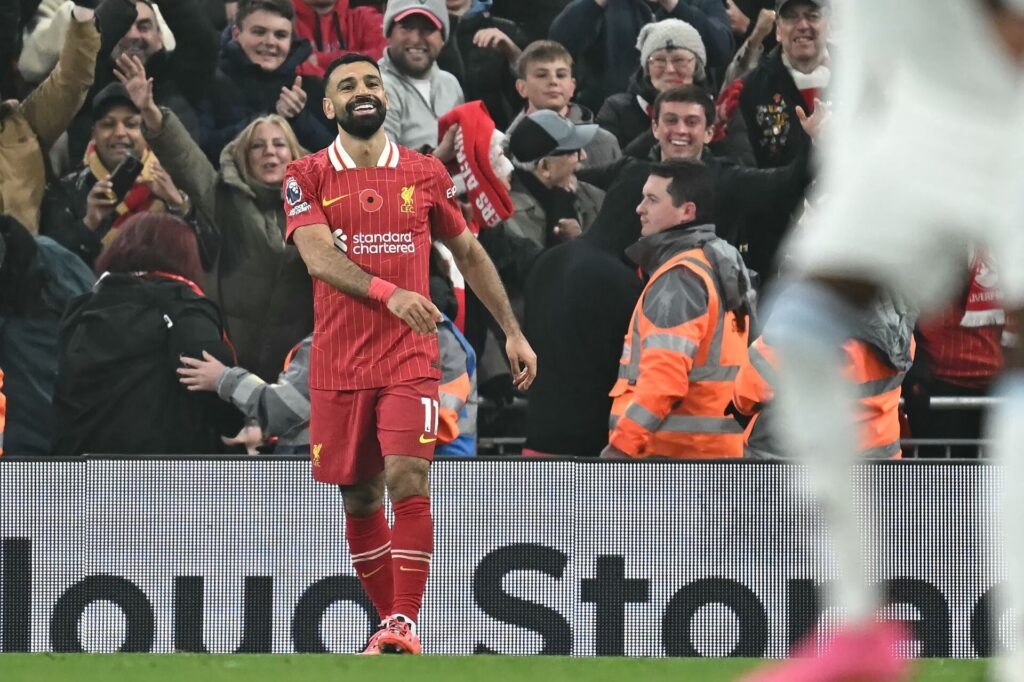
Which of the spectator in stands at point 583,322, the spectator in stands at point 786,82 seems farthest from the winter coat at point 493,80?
the spectator in stands at point 583,322

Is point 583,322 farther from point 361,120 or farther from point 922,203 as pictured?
point 922,203

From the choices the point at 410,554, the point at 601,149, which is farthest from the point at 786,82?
the point at 410,554

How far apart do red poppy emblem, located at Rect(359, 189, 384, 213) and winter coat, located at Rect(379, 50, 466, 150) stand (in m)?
2.23

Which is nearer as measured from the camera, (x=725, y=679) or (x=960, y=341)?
(x=725, y=679)

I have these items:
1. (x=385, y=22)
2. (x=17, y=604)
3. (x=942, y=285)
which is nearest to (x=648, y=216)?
(x=385, y=22)

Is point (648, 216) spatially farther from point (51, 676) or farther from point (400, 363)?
point (51, 676)

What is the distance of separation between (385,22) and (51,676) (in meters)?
4.91

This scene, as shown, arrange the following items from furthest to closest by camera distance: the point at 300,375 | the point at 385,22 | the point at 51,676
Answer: the point at 385,22
the point at 300,375
the point at 51,676

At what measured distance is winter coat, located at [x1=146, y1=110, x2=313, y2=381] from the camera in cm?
946

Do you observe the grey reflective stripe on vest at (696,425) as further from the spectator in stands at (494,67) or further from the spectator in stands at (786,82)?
the spectator in stands at (494,67)

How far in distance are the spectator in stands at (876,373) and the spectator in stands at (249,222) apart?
2317 mm

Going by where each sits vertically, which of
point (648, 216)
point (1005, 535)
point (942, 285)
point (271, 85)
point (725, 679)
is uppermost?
point (271, 85)

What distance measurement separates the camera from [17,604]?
8156mm

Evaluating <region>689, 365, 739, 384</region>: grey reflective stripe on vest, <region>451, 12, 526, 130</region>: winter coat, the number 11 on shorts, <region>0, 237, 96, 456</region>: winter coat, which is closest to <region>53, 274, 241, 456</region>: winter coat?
<region>0, 237, 96, 456</region>: winter coat
